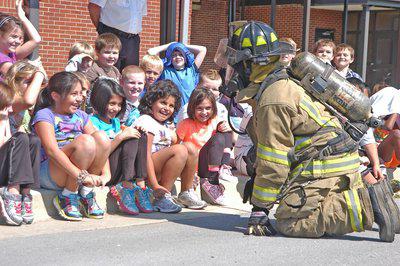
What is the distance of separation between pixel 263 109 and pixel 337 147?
2.13 feet

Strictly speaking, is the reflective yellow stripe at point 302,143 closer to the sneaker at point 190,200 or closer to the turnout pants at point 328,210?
the turnout pants at point 328,210

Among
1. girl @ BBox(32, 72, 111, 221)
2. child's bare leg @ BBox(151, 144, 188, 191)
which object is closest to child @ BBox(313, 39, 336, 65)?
child's bare leg @ BBox(151, 144, 188, 191)

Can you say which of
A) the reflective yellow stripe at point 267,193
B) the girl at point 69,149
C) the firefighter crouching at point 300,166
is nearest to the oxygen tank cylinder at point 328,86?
the firefighter crouching at point 300,166

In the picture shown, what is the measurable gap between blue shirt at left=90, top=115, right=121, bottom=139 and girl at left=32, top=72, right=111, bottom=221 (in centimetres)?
28

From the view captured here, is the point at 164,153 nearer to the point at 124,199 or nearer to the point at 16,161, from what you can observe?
the point at 124,199

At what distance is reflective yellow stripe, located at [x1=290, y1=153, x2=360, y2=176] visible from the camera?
240 inches

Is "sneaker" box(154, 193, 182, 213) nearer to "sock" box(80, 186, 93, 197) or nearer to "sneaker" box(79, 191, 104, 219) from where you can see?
"sneaker" box(79, 191, 104, 219)

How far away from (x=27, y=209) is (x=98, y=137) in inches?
31.8

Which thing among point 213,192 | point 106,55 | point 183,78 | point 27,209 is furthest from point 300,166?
point 183,78

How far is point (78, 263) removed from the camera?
509cm

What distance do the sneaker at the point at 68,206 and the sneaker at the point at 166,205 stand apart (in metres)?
0.89

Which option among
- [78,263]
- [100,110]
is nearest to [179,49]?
[100,110]

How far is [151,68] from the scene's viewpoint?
8625 mm

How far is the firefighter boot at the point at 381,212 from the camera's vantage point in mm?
6043
